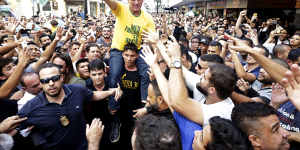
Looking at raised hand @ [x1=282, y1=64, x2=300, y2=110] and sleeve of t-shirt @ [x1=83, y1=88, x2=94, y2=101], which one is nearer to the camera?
raised hand @ [x1=282, y1=64, x2=300, y2=110]

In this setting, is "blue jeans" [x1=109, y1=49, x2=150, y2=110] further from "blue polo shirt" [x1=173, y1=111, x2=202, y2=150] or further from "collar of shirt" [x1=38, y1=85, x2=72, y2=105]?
"blue polo shirt" [x1=173, y1=111, x2=202, y2=150]

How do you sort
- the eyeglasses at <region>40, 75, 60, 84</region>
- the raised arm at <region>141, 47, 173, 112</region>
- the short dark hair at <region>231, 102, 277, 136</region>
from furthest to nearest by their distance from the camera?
the eyeglasses at <region>40, 75, 60, 84</region>, the raised arm at <region>141, 47, 173, 112</region>, the short dark hair at <region>231, 102, 277, 136</region>

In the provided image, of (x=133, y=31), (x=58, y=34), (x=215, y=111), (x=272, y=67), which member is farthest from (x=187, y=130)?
(x=58, y=34)

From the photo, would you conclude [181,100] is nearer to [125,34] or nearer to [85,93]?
[85,93]

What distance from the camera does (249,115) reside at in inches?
63.7

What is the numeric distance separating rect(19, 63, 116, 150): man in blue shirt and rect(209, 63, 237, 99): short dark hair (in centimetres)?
161

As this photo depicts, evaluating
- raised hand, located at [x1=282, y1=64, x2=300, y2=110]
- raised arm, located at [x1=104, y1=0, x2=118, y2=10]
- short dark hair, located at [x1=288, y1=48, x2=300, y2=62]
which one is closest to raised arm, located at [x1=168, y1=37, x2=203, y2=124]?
raised hand, located at [x1=282, y1=64, x2=300, y2=110]

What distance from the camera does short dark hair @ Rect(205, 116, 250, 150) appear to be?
1.31 metres

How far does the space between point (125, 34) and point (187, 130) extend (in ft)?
7.49

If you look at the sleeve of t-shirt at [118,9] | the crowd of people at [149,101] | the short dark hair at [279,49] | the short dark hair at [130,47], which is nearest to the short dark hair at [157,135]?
the crowd of people at [149,101]

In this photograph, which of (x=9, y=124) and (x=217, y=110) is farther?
(x=9, y=124)

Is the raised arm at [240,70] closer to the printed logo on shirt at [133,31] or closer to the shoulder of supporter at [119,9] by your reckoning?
the printed logo on shirt at [133,31]

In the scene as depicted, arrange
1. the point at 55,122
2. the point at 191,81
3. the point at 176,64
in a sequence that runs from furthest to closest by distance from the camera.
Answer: the point at 191,81
the point at 55,122
the point at 176,64

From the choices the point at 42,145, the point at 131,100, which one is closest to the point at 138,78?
the point at 131,100
